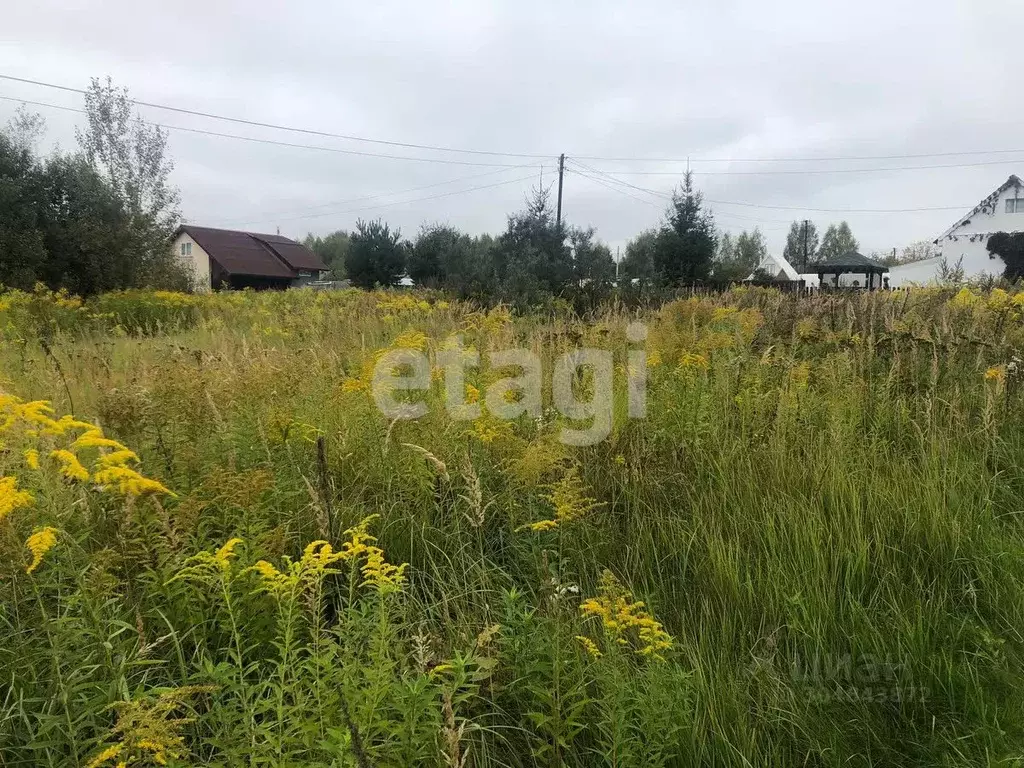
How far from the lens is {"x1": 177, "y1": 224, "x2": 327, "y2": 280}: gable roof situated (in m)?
41.5

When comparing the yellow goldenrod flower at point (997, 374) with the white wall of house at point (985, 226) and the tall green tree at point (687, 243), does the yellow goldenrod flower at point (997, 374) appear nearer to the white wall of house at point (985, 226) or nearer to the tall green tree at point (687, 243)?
the tall green tree at point (687, 243)

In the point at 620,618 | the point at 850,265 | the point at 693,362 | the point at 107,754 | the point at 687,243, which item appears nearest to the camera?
the point at 107,754

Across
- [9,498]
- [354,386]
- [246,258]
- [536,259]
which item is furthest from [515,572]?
[246,258]

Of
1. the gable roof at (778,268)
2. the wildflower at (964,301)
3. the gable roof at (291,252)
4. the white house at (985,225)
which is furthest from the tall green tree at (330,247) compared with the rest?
the wildflower at (964,301)

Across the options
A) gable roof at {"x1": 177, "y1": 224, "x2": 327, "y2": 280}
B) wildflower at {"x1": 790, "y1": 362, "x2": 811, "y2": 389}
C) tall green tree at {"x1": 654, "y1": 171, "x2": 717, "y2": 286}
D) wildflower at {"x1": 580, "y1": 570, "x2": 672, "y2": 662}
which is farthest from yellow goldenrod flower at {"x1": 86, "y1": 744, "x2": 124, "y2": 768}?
gable roof at {"x1": 177, "y1": 224, "x2": 327, "y2": 280}

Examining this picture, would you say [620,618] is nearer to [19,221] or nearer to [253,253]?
[19,221]

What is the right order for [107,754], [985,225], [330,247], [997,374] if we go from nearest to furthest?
[107,754] < [997,374] < [985,225] < [330,247]

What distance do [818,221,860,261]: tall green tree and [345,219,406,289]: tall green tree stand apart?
7618 cm

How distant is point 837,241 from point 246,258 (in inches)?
3406

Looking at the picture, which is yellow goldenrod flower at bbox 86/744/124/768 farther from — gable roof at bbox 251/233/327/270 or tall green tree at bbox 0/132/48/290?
gable roof at bbox 251/233/327/270

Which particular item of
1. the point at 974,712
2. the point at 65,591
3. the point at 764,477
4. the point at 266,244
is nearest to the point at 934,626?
the point at 974,712

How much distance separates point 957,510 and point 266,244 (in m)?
51.3

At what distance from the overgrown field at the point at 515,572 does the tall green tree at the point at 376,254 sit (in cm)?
3140

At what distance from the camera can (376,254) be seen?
111 ft
